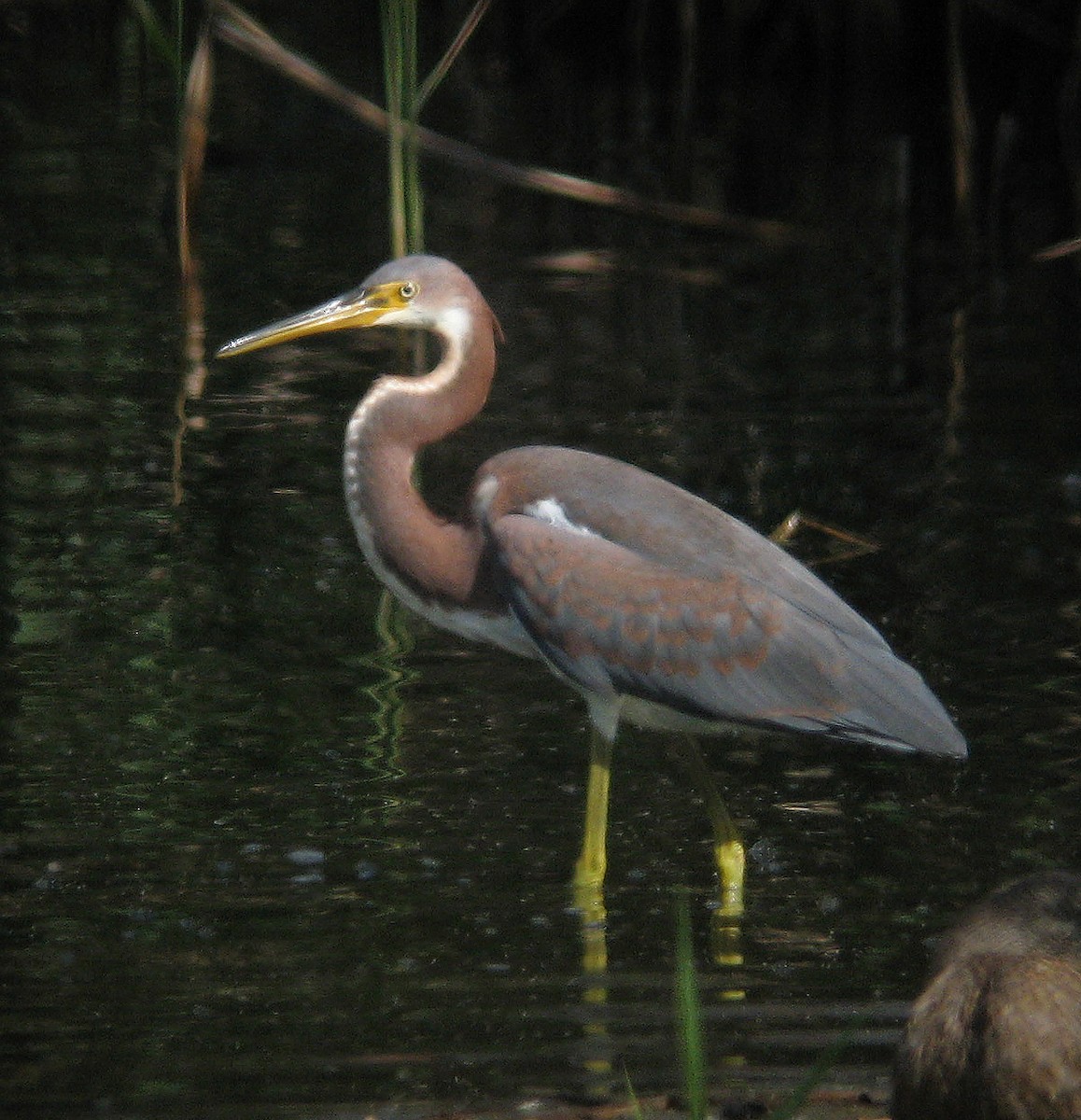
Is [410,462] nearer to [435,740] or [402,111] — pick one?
[435,740]

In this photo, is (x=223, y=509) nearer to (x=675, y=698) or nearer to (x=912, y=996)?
(x=675, y=698)

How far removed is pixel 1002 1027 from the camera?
3.86m

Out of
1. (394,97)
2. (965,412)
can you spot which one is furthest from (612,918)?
(965,412)

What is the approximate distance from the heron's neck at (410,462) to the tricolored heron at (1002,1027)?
7.41 ft

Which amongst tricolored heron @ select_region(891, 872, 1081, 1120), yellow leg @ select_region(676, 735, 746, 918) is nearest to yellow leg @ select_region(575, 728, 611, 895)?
yellow leg @ select_region(676, 735, 746, 918)

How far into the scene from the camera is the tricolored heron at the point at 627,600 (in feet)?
19.0

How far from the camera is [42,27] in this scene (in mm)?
22156

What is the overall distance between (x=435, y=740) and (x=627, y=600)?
1.05 metres

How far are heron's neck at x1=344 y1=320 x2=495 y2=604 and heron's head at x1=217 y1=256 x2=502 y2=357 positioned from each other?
0.19ft

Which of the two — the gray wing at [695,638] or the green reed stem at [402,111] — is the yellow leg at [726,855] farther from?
the green reed stem at [402,111]

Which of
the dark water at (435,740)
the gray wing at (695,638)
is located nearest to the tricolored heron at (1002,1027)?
the dark water at (435,740)

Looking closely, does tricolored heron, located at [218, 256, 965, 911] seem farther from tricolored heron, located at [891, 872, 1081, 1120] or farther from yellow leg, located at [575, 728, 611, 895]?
tricolored heron, located at [891, 872, 1081, 1120]

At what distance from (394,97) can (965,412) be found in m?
3.04

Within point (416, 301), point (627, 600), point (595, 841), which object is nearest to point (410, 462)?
point (416, 301)
